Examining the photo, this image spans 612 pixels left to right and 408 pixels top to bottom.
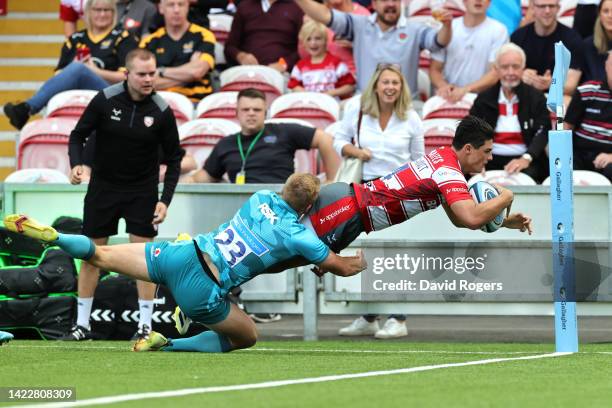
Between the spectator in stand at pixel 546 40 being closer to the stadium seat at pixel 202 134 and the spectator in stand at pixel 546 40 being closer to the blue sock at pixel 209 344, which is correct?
the stadium seat at pixel 202 134

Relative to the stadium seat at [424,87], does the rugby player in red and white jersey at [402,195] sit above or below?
below

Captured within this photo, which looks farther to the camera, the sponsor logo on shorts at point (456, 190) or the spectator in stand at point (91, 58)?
the spectator in stand at point (91, 58)

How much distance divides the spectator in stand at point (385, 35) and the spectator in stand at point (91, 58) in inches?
98.8

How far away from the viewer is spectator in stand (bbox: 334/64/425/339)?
39.3ft

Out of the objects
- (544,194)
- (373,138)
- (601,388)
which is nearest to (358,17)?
(373,138)

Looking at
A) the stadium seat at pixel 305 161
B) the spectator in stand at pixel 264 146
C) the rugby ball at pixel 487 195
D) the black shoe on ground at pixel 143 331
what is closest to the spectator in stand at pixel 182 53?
the stadium seat at pixel 305 161

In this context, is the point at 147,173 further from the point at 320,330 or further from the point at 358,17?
the point at 358,17

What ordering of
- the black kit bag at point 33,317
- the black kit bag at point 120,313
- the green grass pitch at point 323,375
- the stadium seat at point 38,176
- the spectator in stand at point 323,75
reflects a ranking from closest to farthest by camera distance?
the green grass pitch at point 323,375 < the black kit bag at point 33,317 < the black kit bag at point 120,313 < the stadium seat at point 38,176 < the spectator in stand at point 323,75

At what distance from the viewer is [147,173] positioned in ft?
37.5

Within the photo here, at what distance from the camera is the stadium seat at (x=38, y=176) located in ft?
42.7

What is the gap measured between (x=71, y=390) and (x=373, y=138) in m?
6.00

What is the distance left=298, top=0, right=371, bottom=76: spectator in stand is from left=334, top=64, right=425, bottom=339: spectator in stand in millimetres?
3127

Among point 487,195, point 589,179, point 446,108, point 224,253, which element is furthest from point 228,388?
point 446,108

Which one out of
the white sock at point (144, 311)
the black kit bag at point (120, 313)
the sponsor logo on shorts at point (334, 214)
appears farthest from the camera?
the black kit bag at point (120, 313)
